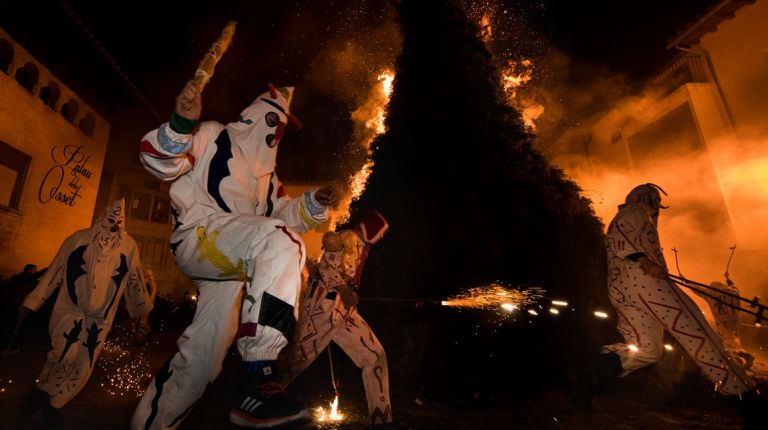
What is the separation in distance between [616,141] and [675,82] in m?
3.26

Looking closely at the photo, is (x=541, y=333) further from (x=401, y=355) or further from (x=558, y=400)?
(x=401, y=355)

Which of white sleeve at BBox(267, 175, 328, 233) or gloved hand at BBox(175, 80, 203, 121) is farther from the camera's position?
white sleeve at BBox(267, 175, 328, 233)

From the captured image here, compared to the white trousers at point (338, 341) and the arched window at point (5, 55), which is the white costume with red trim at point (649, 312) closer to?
the white trousers at point (338, 341)

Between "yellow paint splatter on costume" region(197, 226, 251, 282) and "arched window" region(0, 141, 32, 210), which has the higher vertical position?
"arched window" region(0, 141, 32, 210)

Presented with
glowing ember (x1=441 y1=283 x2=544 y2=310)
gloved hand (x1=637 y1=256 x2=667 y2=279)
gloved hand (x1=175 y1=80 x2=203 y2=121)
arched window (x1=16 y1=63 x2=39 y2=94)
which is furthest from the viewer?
arched window (x1=16 y1=63 x2=39 y2=94)

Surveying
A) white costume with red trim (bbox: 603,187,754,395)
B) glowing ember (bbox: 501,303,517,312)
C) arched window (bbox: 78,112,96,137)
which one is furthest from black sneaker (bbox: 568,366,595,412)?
arched window (bbox: 78,112,96,137)

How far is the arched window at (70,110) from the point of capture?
12.8 meters

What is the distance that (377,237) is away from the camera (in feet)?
18.4

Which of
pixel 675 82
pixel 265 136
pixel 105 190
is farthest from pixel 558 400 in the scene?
pixel 105 190

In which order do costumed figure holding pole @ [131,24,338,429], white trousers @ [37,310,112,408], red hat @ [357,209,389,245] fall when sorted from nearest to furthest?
costumed figure holding pole @ [131,24,338,429] < white trousers @ [37,310,112,408] < red hat @ [357,209,389,245]

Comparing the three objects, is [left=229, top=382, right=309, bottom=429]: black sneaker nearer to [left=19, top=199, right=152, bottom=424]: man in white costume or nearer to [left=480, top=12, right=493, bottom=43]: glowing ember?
[left=19, top=199, right=152, bottom=424]: man in white costume

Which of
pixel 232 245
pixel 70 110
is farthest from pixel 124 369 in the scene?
pixel 70 110

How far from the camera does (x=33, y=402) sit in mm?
3924

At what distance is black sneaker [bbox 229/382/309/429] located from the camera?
5.36 ft
